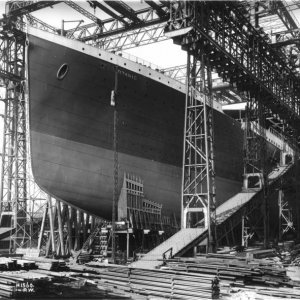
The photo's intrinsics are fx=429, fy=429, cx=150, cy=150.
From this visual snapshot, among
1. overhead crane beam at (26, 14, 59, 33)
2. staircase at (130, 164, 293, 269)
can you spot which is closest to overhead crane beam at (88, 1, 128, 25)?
overhead crane beam at (26, 14, 59, 33)

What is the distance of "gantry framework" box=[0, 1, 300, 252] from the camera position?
1719cm

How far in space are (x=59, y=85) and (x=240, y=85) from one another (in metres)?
9.14

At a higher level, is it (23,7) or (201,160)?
(23,7)

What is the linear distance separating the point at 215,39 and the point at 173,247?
8.52 meters

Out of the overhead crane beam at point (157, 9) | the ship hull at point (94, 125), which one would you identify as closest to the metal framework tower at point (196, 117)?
the ship hull at point (94, 125)

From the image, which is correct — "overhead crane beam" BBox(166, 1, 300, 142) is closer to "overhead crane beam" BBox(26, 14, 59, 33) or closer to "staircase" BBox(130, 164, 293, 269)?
"staircase" BBox(130, 164, 293, 269)

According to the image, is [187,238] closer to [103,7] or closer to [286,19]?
[103,7]

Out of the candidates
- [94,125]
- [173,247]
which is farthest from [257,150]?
[173,247]

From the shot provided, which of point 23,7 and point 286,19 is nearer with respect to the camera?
point 23,7

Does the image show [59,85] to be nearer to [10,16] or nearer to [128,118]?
[128,118]

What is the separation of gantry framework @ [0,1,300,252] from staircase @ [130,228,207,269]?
361 centimetres

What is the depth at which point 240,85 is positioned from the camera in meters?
21.0

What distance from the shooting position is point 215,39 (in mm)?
17266

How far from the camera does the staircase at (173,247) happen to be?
12672 millimetres
